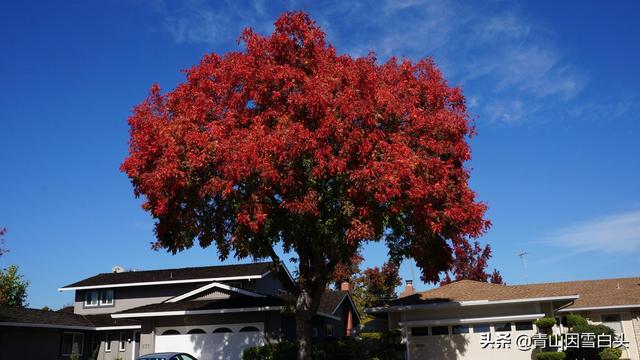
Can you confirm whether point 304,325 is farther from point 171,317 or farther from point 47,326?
point 47,326

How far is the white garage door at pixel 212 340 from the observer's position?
29.4 m

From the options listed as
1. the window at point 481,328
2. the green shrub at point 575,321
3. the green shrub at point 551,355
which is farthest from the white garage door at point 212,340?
the green shrub at point 575,321

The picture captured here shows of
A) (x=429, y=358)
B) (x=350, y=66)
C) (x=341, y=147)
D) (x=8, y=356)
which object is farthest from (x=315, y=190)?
(x=8, y=356)

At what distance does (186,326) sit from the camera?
101 feet

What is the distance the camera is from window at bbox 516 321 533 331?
27.8 meters

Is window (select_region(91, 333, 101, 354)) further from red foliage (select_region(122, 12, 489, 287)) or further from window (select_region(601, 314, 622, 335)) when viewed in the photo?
window (select_region(601, 314, 622, 335))

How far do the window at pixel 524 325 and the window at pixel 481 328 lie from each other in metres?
1.40

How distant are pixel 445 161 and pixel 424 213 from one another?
9.47 feet

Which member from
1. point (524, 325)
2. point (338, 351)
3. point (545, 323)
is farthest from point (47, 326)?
point (545, 323)

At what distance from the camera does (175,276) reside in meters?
41.2

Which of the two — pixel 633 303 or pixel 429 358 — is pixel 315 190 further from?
pixel 633 303

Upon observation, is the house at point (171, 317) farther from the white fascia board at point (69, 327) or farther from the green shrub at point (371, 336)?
the green shrub at point (371, 336)

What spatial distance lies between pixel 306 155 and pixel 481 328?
52.0 ft

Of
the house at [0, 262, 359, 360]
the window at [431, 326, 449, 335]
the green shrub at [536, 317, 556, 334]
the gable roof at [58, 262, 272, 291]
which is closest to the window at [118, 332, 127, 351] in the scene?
the house at [0, 262, 359, 360]
